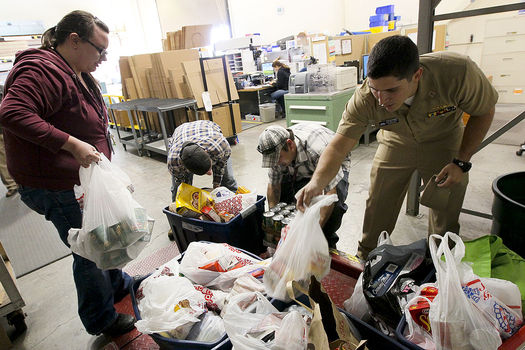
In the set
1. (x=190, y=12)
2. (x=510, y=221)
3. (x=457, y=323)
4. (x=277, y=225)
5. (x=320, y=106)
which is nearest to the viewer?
(x=457, y=323)

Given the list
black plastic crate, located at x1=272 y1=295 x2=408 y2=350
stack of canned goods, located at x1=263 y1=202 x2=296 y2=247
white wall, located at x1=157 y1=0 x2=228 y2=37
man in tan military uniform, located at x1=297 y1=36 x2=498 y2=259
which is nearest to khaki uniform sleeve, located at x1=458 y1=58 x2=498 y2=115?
man in tan military uniform, located at x1=297 y1=36 x2=498 y2=259

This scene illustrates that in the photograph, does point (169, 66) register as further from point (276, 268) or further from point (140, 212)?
point (276, 268)

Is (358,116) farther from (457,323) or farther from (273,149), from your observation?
(457,323)

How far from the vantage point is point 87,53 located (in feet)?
4.18

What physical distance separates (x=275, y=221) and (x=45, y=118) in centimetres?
104

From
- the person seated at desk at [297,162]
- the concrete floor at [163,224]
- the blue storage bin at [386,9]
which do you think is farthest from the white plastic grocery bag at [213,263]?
the blue storage bin at [386,9]

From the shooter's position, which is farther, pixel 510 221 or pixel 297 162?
pixel 297 162

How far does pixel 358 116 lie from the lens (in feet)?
4.38

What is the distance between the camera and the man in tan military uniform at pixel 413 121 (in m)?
1.10

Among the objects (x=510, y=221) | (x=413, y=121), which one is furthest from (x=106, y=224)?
(x=510, y=221)

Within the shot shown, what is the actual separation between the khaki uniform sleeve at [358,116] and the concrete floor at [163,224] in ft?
3.46

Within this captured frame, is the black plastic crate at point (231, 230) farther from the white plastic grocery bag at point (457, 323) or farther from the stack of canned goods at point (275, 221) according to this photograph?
the white plastic grocery bag at point (457, 323)

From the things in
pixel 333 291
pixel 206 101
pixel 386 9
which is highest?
pixel 386 9

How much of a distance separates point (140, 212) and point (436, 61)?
1402 millimetres
